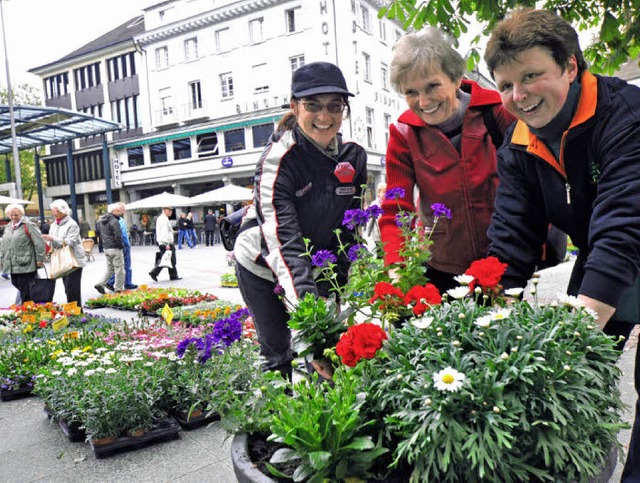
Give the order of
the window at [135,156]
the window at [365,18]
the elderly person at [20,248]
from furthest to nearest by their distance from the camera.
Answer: the window at [135,156]
the window at [365,18]
the elderly person at [20,248]

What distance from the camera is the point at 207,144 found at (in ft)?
106

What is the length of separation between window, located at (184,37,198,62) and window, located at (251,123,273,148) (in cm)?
798

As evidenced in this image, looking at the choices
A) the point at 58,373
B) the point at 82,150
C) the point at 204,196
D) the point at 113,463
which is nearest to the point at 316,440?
the point at 113,463

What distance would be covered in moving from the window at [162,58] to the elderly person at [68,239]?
29.1m

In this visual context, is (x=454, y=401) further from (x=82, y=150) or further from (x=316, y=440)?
(x=82, y=150)

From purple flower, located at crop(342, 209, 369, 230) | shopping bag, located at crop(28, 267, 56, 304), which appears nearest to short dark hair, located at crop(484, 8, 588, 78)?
purple flower, located at crop(342, 209, 369, 230)

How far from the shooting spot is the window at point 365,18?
3027 cm

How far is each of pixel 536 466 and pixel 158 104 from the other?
3705 cm

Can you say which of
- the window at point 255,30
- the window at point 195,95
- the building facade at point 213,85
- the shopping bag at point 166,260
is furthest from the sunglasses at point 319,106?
the window at point 195,95

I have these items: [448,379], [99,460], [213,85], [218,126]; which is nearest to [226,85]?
[213,85]

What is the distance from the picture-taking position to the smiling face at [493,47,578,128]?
61.5 inches

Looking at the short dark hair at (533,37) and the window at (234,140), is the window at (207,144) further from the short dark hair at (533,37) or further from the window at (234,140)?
the short dark hair at (533,37)

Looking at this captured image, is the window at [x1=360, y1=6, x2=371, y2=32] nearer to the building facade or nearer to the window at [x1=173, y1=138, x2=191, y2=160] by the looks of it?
the building facade

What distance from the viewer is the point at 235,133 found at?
30828 millimetres
